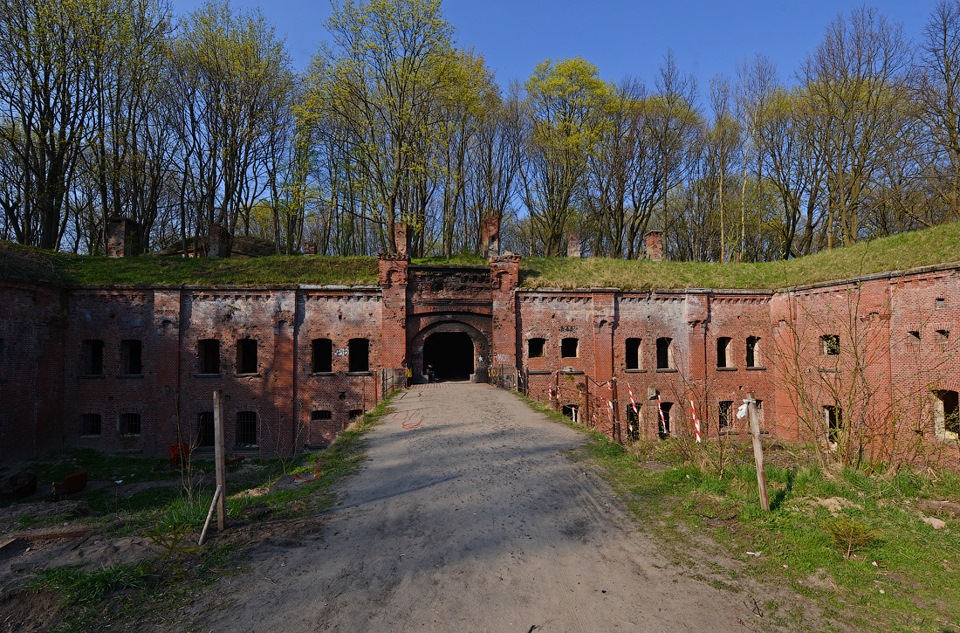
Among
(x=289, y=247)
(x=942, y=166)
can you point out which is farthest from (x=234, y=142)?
(x=942, y=166)

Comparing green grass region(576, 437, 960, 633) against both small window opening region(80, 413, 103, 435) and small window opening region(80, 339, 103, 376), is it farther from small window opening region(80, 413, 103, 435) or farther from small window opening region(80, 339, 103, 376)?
small window opening region(80, 339, 103, 376)

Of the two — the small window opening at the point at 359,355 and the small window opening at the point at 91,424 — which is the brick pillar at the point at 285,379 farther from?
the small window opening at the point at 91,424

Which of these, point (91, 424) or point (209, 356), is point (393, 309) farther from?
point (91, 424)

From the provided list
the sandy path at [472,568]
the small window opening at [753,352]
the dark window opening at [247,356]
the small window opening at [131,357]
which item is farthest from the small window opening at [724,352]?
the small window opening at [131,357]

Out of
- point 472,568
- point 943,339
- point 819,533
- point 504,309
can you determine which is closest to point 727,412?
point 943,339

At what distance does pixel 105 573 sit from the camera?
4352 millimetres

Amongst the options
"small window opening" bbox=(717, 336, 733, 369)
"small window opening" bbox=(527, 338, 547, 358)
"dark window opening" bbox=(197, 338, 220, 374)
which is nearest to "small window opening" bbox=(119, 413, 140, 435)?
"dark window opening" bbox=(197, 338, 220, 374)

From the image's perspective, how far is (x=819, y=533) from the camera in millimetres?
4973

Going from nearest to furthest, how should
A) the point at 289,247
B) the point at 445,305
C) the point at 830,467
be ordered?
the point at 830,467, the point at 445,305, the point at 289,247

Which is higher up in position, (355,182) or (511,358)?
(355,182)

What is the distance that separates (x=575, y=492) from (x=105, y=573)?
562 centimetres

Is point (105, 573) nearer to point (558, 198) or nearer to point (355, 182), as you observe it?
point (355, 182)

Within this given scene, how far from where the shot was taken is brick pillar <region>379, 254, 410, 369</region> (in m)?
16.0

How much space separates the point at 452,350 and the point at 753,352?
13.1 meters
